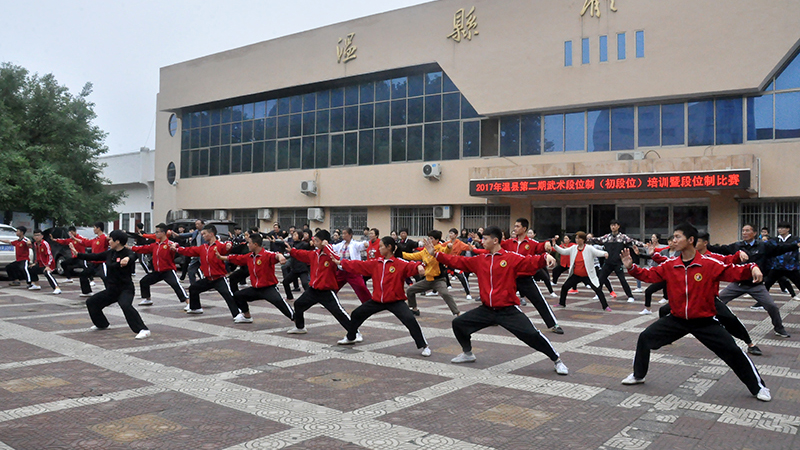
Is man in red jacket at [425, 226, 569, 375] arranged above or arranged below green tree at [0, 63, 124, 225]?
below

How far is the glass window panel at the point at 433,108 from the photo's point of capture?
79.4ft

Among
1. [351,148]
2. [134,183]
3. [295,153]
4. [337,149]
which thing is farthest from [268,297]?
[134,183]

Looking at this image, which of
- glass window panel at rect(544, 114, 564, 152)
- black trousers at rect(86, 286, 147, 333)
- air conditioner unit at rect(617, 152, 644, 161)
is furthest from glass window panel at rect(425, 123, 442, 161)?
black trousers at rect(86, 286, 147, 333)

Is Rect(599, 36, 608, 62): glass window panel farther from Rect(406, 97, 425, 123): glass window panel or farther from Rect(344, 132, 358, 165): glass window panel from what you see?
Rect(344, 132, 358, 165): glass window panel

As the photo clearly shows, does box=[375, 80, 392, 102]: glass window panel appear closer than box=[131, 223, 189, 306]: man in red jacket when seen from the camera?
No

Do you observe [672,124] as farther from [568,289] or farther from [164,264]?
[164,264]

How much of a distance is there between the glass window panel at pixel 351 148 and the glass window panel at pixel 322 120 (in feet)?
4.34

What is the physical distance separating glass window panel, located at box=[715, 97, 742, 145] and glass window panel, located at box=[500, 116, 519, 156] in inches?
261

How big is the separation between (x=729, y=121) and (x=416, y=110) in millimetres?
11312

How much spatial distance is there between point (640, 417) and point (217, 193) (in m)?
28.9

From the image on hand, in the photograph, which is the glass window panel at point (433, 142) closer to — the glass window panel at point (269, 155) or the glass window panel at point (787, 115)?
the glass window panel at point (269, 155)

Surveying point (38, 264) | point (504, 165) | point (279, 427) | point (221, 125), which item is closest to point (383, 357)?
point (279, 427)

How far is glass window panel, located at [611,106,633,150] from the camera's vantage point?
2072cm

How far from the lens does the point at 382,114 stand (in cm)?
2583
